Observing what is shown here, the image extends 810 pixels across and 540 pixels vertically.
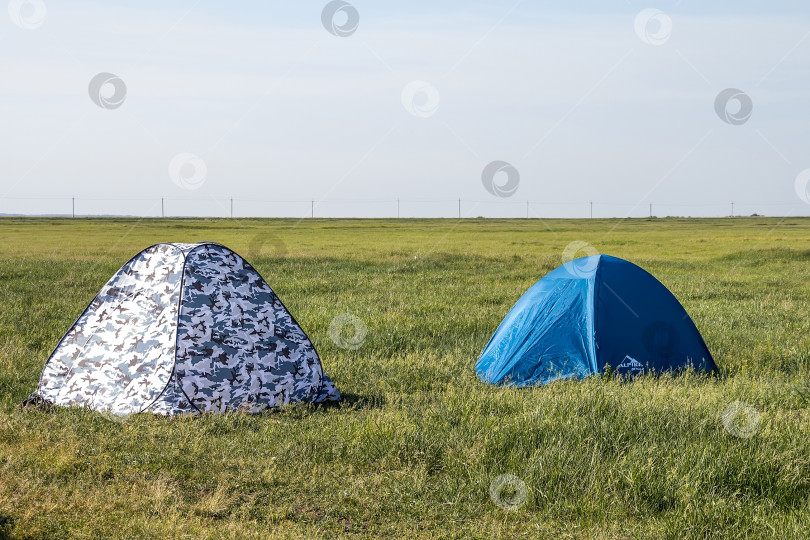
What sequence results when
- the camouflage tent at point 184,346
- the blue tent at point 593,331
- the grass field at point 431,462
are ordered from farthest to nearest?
the blue tent at point 593,331
the camouflage tent at point 184,346
the grass field at point 431,462

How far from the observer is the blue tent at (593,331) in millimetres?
9133

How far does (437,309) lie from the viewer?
15547 millimetres

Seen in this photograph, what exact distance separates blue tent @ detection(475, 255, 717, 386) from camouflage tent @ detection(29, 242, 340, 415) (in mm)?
2624

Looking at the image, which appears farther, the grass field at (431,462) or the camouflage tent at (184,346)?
the camouflage tent at (184,346)

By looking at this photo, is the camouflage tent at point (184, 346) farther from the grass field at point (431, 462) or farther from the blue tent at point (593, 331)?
the blue tent at point (593, 331)

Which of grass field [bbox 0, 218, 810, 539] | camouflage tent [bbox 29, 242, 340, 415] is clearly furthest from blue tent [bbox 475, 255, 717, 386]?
camouflage tent [bbox 29, 242, 340, 415]

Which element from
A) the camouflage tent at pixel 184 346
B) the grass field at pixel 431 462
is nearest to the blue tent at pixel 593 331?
the grass field at pixel 431 462

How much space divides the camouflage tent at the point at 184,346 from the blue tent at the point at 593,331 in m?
2.62

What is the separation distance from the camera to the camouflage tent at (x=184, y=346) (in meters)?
7.69

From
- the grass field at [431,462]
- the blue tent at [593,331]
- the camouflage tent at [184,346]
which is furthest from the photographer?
the blue tent at [593,331]

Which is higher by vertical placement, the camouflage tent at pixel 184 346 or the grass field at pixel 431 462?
the camouflage tent at pixel 184 346

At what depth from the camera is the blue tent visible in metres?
9.13

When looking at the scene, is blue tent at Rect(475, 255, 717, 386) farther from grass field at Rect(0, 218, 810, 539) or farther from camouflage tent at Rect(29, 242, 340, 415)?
camouflage tent at Rect(29, 242, 340, 415)

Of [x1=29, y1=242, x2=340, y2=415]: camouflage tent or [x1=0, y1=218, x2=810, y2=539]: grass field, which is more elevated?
[x1=29, y1=242, x2=340, y2=415]: camouflage tent
